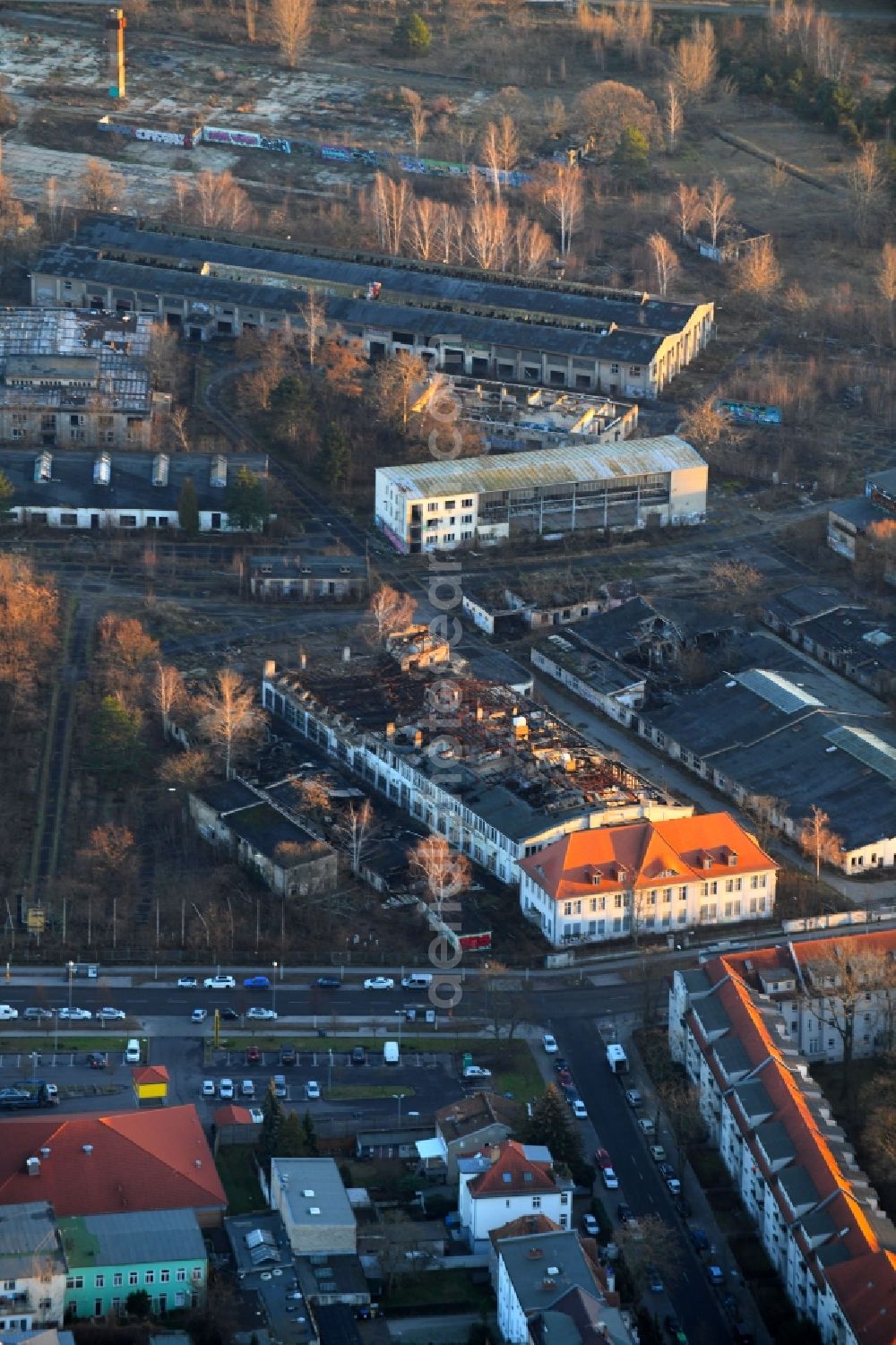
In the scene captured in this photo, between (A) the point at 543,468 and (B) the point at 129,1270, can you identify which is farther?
(A) the point at 543,468

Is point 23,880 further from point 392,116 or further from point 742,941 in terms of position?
point 392,116

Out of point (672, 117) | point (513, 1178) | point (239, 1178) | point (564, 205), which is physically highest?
point (672, 117)

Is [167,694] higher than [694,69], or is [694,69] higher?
[694,69]

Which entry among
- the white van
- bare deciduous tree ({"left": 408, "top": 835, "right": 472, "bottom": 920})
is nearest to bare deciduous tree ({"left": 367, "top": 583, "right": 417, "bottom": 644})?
bare deciduous tree ({"left": 408, "top": 835, "right": 472, "bottom": 920})

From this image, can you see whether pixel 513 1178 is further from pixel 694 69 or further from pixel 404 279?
pixel 694 69

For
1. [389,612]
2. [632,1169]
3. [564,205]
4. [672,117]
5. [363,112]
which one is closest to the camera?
[632,1169]

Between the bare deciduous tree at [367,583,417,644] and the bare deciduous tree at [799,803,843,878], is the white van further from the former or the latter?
the bare deciduous tree at [367,583,417,644]

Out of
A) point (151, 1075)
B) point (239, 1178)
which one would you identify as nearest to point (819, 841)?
point (151, 1075)

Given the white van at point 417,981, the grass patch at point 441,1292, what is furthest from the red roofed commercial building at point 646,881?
the grass patch at point 441,1292
